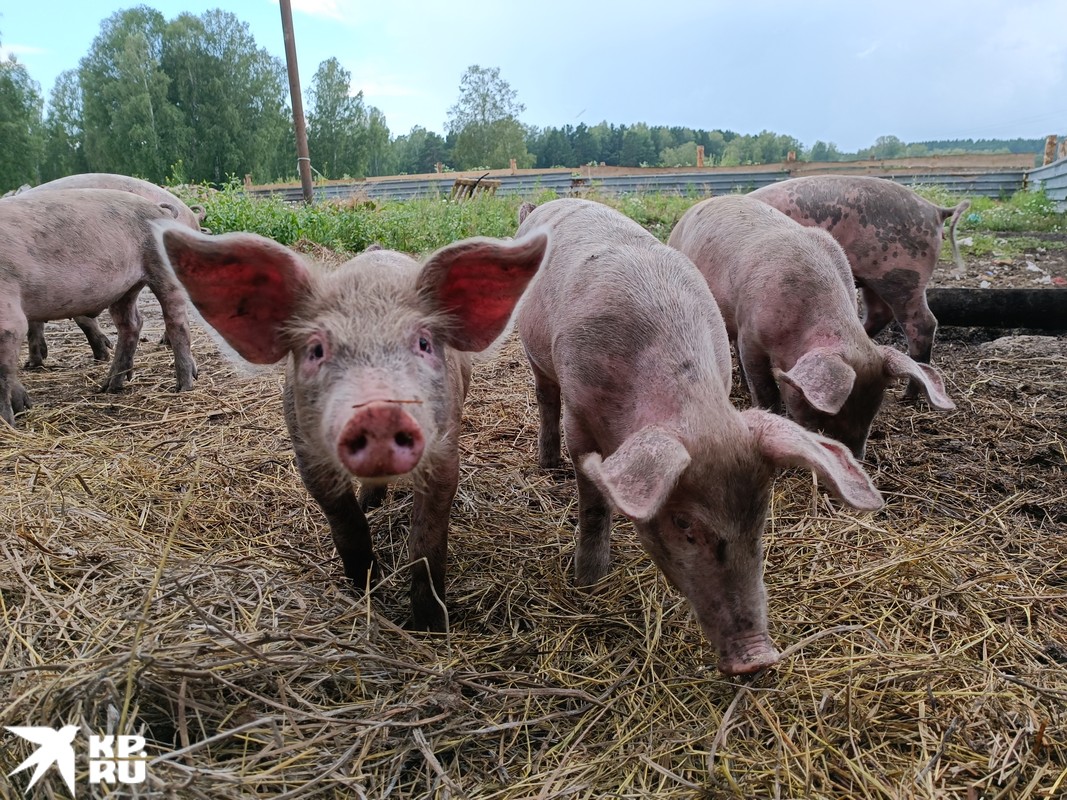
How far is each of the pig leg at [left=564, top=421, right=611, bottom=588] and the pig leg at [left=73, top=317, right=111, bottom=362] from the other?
546 cm

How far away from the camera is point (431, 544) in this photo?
2.78m

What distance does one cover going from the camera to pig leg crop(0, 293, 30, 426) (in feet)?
15.5

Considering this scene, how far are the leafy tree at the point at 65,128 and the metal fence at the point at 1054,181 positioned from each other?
38.2m

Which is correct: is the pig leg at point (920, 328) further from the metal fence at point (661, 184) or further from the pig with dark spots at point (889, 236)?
the metal fence at point (661, 184)

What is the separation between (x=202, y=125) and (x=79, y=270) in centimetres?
3793

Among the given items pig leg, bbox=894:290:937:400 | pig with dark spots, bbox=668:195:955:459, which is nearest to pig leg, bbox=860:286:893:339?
pig leg, bbox=894:290:937:400

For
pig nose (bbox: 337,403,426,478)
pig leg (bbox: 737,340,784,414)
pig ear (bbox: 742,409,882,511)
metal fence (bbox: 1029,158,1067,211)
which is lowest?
pig leg (bbox: 737,340,784,414)

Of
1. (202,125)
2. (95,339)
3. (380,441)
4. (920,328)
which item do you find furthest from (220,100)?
(380,441)

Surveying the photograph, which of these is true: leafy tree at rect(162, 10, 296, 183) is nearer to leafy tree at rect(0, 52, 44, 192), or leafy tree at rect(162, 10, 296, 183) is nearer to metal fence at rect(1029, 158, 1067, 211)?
leafy tree at rect(0, 52, 44, 192)

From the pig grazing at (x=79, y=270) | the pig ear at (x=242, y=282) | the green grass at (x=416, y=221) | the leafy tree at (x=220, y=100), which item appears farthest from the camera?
the leafy tree at (x=220, y=100)

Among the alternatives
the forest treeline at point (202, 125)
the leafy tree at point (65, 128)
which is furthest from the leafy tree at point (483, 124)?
the leafy tree at point (65, 128)

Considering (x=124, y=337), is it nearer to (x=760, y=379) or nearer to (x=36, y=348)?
(x=36, y=348)

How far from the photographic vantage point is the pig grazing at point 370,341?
190 centimetres

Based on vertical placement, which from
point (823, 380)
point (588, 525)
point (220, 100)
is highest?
point (220, 100)
